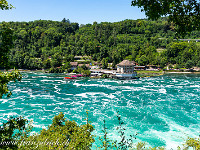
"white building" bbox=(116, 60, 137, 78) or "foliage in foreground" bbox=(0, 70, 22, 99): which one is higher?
"foliage in foreground" bbox=(0, 70, 22, 99)

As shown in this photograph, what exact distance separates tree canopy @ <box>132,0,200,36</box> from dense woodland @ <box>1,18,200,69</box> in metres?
82.9

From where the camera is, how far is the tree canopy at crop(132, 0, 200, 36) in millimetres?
6617

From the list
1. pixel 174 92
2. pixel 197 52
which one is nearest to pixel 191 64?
pixel 197 52

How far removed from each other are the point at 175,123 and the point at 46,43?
128 meters

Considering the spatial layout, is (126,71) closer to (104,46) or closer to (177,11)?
(104,46)

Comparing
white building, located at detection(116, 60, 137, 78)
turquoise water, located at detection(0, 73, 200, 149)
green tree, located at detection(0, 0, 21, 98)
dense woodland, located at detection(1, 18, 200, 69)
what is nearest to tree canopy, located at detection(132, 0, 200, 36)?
green tree, located at detection(0, 0, 21, 98)

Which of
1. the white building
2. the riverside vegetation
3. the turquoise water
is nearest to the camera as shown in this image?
the turquoise water

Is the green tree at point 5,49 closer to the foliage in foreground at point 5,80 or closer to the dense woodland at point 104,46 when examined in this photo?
the foliage in foreground at point 5,80

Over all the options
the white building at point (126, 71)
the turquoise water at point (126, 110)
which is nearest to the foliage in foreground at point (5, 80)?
the turquoise water at point (126, 110)

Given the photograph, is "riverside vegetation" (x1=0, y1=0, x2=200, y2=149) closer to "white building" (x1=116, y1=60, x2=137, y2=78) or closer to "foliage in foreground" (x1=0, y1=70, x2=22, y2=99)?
"white building" (x1=116, y1=60, x2=137, y2=78)

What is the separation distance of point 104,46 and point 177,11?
362ft

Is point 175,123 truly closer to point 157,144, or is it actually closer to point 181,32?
point 157,144

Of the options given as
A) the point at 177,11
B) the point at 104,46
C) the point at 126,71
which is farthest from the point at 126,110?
the point at 104,46

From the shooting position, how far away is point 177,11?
6.88 metres
